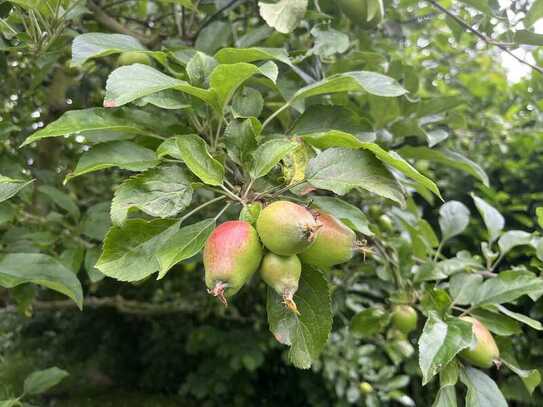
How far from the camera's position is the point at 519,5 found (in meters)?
1.35

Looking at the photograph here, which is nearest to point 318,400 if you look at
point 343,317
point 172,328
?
point 343,317

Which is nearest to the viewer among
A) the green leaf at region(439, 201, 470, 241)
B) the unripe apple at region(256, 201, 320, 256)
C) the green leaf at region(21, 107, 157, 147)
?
the unripe apple at region(256, 201, 320, 256)

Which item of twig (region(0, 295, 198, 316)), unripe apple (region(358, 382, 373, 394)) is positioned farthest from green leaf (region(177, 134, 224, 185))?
unripe apple (region(358, 382, 373, 394))

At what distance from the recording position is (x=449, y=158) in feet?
3.54

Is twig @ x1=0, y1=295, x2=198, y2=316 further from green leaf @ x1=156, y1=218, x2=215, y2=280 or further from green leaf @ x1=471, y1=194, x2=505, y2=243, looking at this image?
green leaf @ x1=471, y1=194, x2=505, y2=243

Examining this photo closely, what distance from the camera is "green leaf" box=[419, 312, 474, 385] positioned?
2.57ft

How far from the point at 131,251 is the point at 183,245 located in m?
0.08

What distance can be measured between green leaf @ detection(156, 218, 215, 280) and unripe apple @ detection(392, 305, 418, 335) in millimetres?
631

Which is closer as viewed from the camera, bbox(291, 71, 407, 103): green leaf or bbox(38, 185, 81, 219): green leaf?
bbox(291, 71, 407, 103): green leaf

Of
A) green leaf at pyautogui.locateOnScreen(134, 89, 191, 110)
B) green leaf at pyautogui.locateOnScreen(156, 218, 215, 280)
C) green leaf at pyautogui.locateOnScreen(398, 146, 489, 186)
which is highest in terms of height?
green leaf at pyautogui.locateOnScreen(134, 89, 191, 110)

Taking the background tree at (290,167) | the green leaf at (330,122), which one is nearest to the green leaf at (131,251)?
the background tree at (290,167)

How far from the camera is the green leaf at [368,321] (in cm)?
124

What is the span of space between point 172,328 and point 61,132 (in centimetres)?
278

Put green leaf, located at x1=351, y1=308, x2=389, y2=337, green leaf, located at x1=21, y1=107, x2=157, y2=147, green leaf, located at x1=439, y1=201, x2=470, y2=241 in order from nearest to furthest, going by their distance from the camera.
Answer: green leaf, located at x1=21, y1=107, x2=157, y2=147 → green leaf, located at x1=351, y1=308, x2=389, y2=337 → green leaf, located at x1=439, y1=201, x2=470, y2=241
